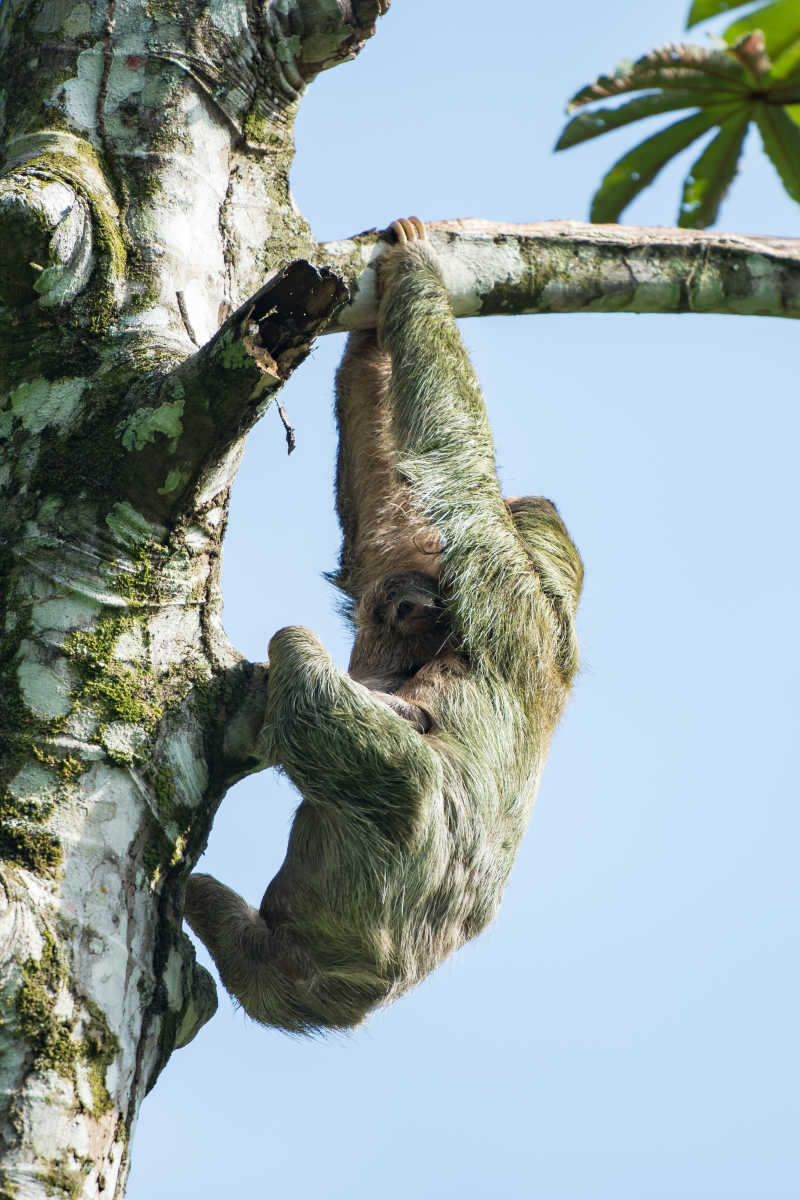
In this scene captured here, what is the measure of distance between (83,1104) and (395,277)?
4382 millimetres

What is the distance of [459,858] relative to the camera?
220 inches

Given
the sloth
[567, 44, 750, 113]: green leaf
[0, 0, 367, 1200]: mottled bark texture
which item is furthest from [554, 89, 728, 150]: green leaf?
[0, 0, 367, 1200]: mottled bark texture

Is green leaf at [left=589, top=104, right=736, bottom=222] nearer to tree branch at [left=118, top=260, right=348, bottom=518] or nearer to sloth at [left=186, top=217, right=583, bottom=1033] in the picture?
sloth at [left=186, top=217, right=583, bottom=1033]

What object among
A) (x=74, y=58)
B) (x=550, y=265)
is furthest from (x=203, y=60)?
(x=550, y=265)

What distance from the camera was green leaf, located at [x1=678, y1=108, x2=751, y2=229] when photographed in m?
7.74

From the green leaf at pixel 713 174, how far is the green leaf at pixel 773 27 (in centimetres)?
46

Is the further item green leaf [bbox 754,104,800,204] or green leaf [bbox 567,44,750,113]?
green leaf [bbox 754,104,800,204]

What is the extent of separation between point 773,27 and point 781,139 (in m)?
0.70

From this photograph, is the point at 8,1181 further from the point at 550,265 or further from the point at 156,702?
the point at 550,265

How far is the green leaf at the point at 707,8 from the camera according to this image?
750 centimetres

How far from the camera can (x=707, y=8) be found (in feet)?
24.7

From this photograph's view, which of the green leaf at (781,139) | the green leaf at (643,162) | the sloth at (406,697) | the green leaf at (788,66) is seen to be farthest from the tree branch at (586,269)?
the green leaf at (788,66)

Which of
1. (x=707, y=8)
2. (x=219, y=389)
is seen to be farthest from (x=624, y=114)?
(x=219, y=389)

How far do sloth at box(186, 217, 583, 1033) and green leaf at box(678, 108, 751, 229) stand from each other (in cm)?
243
